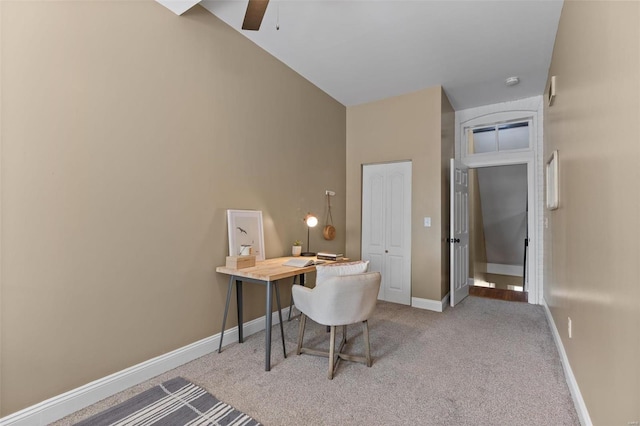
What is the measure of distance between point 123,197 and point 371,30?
8.49ft

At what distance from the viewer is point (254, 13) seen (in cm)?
189

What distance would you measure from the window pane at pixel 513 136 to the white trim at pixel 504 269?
3602 mm

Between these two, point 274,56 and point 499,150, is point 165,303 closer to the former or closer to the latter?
point 274,56

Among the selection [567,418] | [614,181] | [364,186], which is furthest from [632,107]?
[364,186]

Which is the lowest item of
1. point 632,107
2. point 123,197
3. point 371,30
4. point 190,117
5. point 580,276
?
point 580,276

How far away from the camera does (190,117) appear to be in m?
2.52

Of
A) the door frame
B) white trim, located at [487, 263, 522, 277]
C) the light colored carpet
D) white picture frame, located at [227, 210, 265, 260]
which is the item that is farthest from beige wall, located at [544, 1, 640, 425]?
white trim, located at [487, 263, 522, 277]

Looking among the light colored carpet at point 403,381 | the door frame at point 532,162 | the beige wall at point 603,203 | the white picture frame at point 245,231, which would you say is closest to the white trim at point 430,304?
the light colored carpet at point 403,381

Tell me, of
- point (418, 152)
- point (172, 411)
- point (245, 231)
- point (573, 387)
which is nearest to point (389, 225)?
point (418, 152)

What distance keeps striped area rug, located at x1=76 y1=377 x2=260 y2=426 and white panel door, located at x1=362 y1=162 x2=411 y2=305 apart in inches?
116

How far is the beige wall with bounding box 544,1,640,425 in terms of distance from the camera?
1.06 meters

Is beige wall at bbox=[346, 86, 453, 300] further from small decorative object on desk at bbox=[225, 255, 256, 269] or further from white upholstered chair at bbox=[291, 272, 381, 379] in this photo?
small decorative object on desk at bbox=[225, 255, 256, 269]

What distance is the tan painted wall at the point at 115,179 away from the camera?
1667 millimetres

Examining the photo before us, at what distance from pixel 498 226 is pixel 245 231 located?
6.03m
